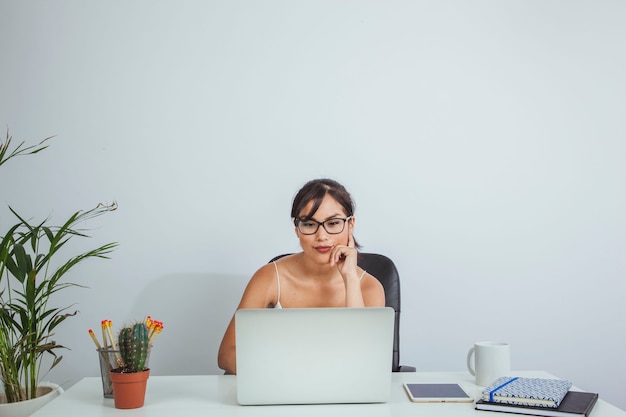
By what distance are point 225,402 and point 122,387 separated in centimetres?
25

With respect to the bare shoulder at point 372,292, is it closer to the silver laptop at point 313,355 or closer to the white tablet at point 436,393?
the white tablet at point 436,393

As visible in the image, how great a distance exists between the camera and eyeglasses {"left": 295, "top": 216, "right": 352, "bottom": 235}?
2279 mm

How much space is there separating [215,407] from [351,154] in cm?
185

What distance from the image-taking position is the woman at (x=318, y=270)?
224 centimetres

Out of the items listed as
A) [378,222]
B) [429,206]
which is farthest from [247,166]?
[429,206]

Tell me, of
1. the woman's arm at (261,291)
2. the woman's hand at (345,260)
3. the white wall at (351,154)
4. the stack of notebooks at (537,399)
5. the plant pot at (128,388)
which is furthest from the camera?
the white wall at (351,154)

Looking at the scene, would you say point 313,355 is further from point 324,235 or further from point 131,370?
point 324,235

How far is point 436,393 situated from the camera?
167 centimetres

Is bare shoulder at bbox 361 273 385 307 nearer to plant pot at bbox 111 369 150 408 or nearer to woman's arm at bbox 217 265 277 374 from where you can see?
woman's arm at bbox 217 265 277 374

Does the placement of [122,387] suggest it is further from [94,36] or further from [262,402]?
[94,36]

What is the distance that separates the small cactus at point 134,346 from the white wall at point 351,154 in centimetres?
155

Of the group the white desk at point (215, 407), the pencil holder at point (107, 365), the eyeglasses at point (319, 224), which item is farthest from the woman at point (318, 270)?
the pencil holder at point (107, 365)

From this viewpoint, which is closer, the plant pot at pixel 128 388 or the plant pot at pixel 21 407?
the plant pot at pixel 128 388

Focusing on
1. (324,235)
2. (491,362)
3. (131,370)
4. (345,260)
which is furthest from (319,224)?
(131,370)
